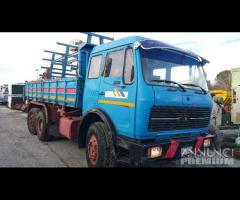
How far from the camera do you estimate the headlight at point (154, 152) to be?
385cm

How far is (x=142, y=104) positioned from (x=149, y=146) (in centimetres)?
65

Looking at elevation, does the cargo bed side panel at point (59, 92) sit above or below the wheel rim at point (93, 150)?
above

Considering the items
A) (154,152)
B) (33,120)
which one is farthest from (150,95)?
(33,120)

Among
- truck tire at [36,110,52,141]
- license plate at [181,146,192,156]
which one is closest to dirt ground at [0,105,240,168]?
truck tire at [36,110,52,141]

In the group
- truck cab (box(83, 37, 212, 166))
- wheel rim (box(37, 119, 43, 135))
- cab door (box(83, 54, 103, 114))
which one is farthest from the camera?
wheel rim (box(37, 119, 43, 135))

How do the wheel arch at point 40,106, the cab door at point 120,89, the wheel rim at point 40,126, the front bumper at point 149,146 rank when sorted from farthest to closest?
1. the wheel rim at point 40,126
2. the wheel arch at point 40,106
3. the cab door at point 120,89
4. the front bumper at point 149,146

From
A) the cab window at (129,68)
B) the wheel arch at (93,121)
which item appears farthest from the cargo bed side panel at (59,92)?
the cab window at (129,68)

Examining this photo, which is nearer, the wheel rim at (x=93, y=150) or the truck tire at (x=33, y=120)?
the wheel rim at (x=93, y=150)

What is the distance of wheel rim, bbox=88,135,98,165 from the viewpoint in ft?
15.5

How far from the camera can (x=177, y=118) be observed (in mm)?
4320

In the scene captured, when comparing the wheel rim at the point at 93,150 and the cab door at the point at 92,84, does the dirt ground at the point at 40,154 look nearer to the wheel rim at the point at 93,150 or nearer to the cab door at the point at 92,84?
the wheel rim at the point at 93,150

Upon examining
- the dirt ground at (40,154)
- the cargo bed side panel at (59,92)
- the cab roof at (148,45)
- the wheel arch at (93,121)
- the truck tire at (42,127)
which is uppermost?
the cab roof at (148,45)

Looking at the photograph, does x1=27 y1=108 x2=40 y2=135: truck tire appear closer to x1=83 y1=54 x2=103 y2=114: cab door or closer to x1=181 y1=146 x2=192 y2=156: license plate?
x1=83 y1=54 x2=103 y2=114: cab door
